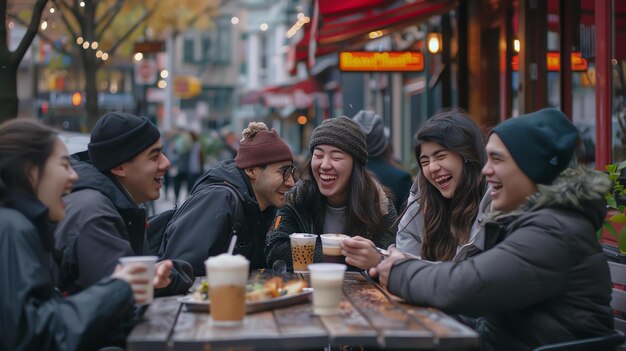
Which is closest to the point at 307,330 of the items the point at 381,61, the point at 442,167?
the point at 442,167

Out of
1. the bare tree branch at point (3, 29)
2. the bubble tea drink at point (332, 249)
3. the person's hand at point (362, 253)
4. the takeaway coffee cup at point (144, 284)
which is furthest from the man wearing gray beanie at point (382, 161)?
the takeaway coffee cup at point (144, 284)

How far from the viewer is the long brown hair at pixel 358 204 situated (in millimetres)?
5633

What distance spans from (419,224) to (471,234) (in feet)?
1.28

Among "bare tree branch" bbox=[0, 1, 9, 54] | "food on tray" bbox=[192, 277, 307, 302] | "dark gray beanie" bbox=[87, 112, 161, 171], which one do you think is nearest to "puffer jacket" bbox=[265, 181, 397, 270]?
"dark gray beanie" bbox=[87, 112, 161, 171]

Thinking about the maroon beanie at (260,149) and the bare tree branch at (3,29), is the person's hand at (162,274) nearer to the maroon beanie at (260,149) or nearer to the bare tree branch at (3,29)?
the maroon beanie at (260,149)

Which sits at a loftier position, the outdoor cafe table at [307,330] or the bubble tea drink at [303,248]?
the bubble tea drink at [303,248]

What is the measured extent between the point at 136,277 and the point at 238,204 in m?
1.57

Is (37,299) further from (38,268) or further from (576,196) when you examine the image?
(576,196)

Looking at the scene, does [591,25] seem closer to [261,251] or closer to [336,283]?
[261,251]

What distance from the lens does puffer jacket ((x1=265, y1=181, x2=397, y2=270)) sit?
215 inches

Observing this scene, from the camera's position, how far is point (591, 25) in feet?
26.1

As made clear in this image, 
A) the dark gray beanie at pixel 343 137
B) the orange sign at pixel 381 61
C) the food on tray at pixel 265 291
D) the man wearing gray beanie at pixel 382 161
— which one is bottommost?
the food on tray at pixel 265 291

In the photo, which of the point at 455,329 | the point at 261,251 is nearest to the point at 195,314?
the point at 455,329

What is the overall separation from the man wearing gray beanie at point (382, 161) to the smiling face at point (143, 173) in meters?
3.67
